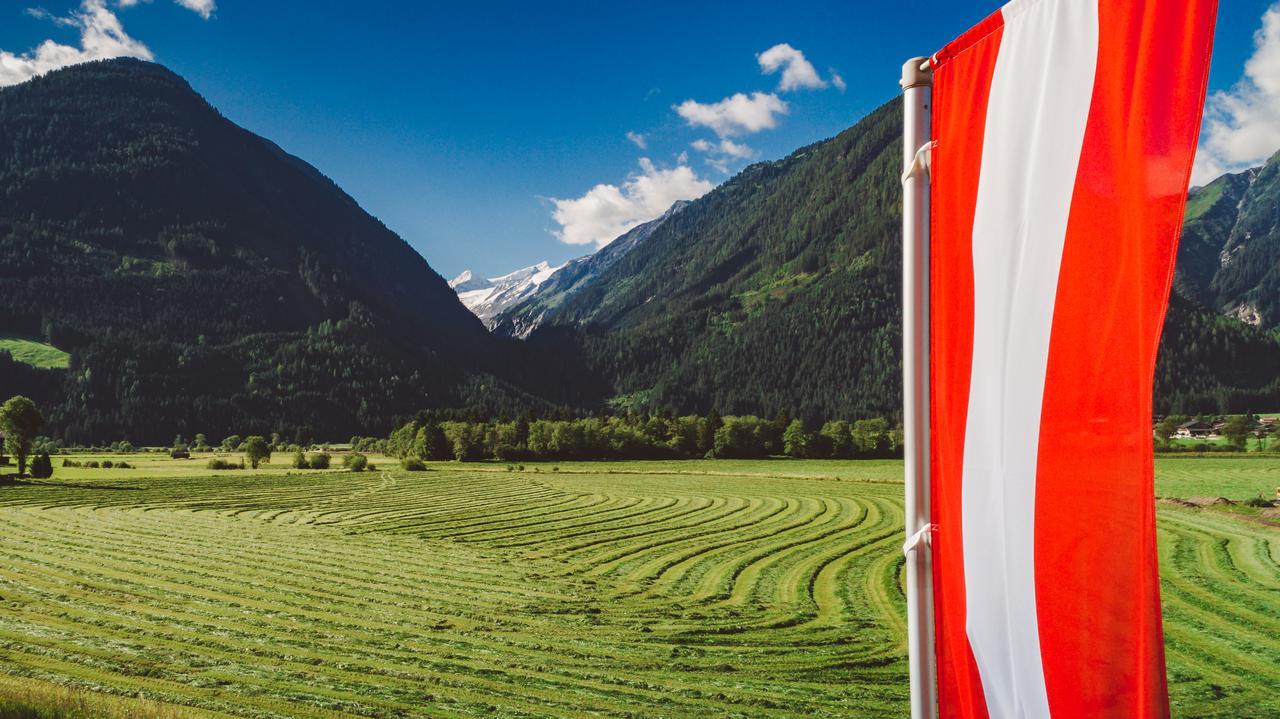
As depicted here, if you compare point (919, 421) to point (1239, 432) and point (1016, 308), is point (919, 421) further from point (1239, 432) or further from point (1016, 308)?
point (1239, 432)

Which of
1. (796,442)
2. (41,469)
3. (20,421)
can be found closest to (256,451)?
(41,469)

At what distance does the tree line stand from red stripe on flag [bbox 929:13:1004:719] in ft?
411

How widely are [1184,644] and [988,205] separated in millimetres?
22576

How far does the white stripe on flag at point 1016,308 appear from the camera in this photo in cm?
247

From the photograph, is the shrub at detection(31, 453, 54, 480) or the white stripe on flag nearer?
the white stripe on flag

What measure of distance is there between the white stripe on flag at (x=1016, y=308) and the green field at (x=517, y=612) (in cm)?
1360

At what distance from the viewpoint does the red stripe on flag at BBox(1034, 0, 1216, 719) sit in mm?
2145

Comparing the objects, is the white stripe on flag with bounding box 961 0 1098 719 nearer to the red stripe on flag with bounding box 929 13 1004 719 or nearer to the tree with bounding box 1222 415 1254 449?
the red stripe on flag with bounding box 929 13 1004 719

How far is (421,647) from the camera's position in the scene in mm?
19328

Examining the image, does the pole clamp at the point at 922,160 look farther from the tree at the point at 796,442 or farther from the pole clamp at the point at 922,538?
the tree at the point at 796,442

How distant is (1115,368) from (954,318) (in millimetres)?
721

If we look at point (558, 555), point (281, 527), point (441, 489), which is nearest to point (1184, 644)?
point (558, 555)

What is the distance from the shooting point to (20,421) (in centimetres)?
7600

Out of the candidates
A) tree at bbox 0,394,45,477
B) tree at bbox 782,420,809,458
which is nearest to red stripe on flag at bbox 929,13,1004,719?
tree at bbox 0,394,45,477
